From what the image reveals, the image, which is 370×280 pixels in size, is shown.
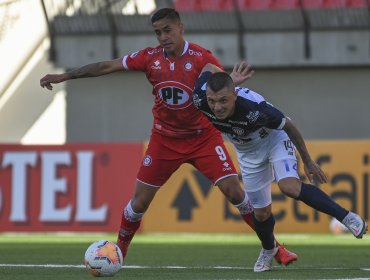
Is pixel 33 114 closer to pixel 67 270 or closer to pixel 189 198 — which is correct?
pixel 189 198

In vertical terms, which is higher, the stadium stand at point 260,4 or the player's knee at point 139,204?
the player's knee at point 139,204

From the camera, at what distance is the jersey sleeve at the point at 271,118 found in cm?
972

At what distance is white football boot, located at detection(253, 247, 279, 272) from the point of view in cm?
1041

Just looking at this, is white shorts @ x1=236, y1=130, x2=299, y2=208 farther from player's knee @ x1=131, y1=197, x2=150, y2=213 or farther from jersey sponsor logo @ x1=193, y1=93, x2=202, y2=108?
player's knee @ x1=131, y1=197, x2=150, y2=213

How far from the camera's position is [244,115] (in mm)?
9773

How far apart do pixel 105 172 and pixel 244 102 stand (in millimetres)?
10440

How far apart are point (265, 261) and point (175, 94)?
164 cm

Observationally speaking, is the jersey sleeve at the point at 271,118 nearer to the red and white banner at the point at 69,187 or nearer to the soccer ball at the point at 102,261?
the soccer ball at the point at 102,261

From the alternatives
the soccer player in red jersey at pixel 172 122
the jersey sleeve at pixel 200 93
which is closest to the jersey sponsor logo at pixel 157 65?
the soccer player in red jersey at pixel 172 122

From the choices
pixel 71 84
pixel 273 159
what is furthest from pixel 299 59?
pixel 273 159

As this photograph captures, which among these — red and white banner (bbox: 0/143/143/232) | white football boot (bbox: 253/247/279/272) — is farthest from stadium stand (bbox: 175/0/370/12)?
white football boot (bbox: 253/247/279/272)

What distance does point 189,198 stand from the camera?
19.6 m

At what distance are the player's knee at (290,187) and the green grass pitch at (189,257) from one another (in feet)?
2.14

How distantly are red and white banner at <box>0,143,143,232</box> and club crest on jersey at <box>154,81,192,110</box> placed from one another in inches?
371
